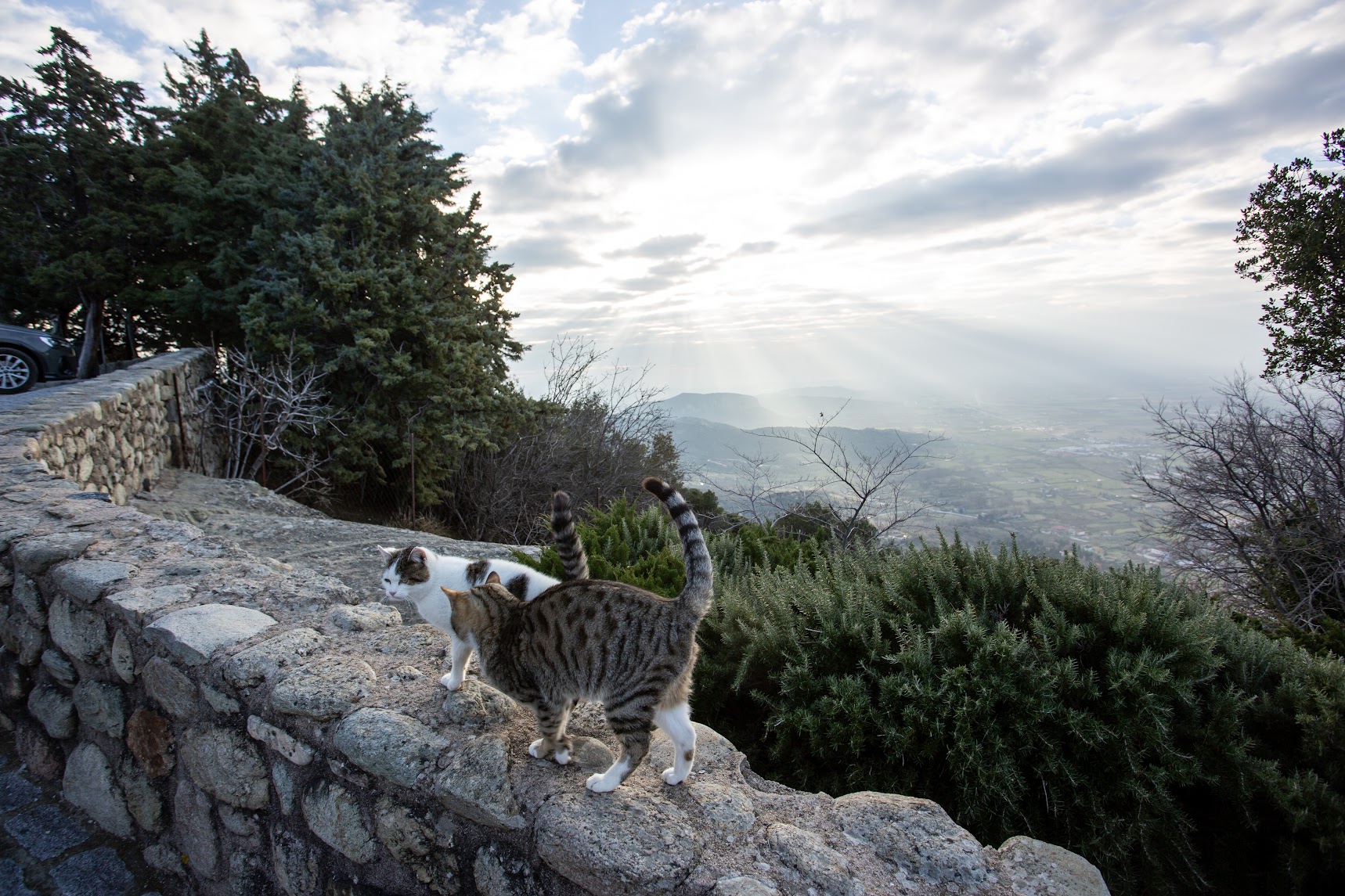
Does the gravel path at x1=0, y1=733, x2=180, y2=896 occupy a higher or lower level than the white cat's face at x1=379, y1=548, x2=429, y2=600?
lower

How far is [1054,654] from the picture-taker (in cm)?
249

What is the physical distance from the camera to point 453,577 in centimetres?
260

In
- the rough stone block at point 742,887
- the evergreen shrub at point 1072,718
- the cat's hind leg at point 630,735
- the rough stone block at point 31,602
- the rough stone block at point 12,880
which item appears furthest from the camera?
the rough stone block at point 31,602

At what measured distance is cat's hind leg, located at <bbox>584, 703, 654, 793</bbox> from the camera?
1748 mm

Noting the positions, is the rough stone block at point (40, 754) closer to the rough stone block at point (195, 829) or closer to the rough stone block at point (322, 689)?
the rough stone block at point (195, 829)

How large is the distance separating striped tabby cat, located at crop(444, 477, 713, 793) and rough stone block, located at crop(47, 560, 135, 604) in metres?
1.73

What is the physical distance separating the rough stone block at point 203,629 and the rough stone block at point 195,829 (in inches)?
18.6

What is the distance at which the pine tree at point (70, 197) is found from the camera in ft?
36.0

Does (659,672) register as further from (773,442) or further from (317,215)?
(317,215)

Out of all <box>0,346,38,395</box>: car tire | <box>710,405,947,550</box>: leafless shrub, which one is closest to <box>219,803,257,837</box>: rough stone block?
<box>710,405,947,550</box>: leafless shrub

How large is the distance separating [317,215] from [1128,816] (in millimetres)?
10103

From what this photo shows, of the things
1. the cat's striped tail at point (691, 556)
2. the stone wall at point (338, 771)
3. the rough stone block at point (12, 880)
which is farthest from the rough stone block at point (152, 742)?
the cat's striped tail at point (691, 556)

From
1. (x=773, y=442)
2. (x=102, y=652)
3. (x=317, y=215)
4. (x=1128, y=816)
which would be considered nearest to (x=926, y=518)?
(x=773, y=442)

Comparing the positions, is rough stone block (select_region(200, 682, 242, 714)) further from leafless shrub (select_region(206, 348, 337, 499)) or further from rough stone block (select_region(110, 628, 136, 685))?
leafless shrub (select_region(206, 348, 337, 499))
